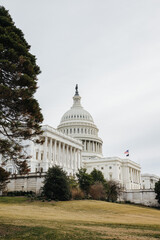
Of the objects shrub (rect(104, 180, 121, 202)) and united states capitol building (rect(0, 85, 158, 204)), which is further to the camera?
united states capitol building (rect(0, 85, 158, 204))

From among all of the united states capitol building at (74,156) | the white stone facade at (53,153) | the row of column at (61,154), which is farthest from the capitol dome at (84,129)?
the white stone facade at (53,153)

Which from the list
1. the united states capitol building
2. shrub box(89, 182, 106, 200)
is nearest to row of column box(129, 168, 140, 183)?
the united states capitol building

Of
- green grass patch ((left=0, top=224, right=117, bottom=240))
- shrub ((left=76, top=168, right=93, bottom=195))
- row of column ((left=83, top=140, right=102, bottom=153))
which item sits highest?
row of column ((left=83, top=140, right=102, bottom=153))

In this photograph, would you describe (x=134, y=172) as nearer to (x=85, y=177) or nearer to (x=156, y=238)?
(x=85, y=177)

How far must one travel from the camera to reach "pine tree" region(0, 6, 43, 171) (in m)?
20.9

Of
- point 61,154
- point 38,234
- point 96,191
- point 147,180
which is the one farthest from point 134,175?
point 38,234

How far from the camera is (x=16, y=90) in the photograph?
67.3 ft

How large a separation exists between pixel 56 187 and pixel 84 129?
89346mm

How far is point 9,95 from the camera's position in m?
20.5

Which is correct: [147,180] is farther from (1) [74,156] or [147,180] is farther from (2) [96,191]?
(2) [96,191]

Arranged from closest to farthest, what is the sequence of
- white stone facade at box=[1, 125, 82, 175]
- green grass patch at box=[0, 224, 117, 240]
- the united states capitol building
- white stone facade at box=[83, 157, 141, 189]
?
green grass patch at box=[0, 224, 117, 240]
the united states capitol building
white stone facade at box=[1, 125, 82, 175]
white stone facade at box=[83, 157, 141, 189]

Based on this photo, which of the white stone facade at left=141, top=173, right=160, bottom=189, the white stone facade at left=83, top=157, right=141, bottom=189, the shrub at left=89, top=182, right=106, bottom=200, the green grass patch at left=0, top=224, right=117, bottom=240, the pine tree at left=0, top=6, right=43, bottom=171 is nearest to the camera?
the green grass patch at left=0, top=224, right=117, bottom=240

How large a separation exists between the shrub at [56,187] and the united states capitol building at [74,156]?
6054 millimetres

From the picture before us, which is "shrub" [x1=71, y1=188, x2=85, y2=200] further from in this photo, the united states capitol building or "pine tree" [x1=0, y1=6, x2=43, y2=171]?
"pine tree" [x1=0, y1=6, x2=43, y2=171]
